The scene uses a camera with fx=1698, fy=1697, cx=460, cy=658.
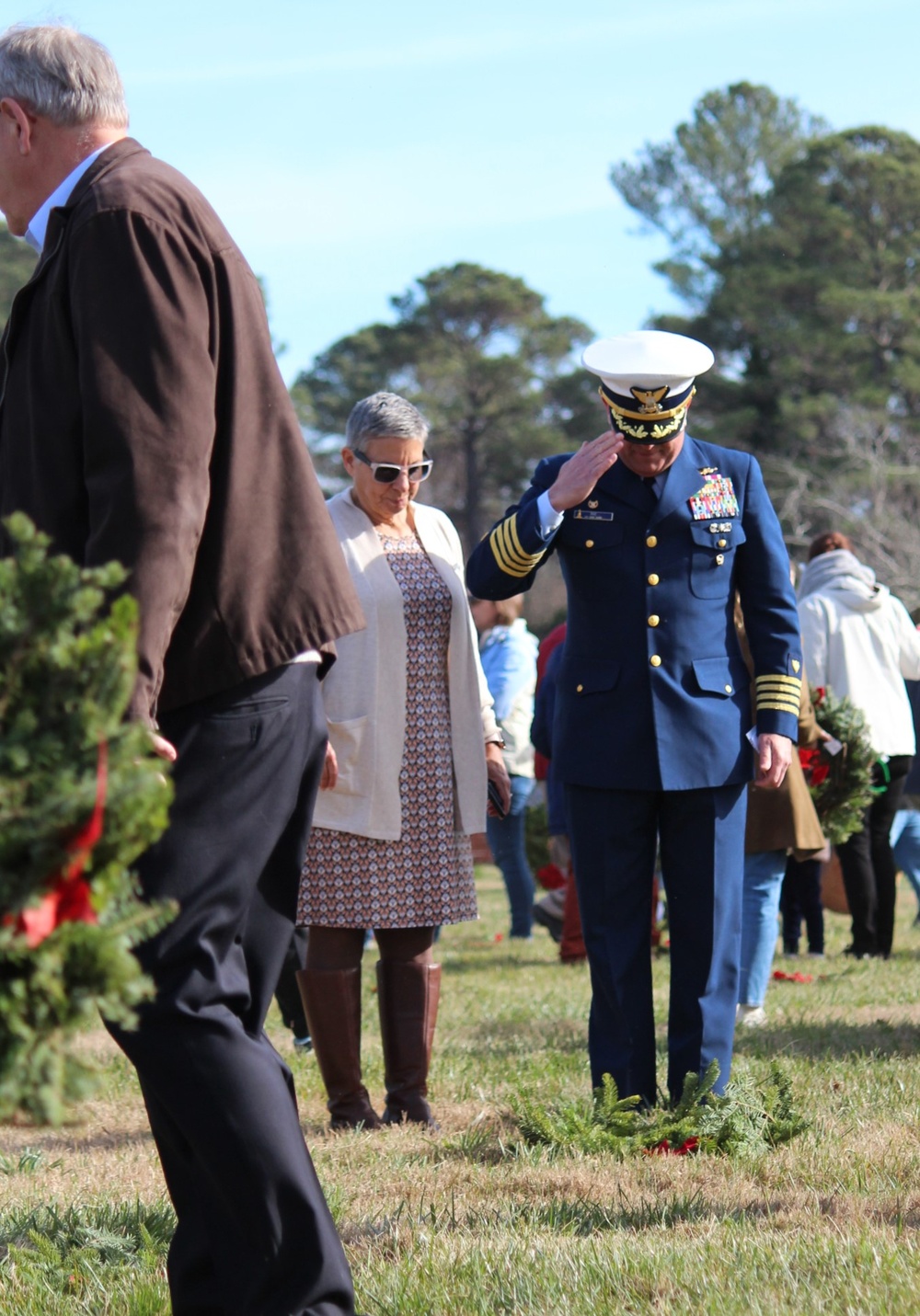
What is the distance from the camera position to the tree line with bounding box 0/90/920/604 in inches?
1437

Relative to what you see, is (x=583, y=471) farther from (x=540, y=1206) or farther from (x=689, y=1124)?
(x=540, y=1206)

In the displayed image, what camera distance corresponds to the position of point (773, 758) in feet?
15.0

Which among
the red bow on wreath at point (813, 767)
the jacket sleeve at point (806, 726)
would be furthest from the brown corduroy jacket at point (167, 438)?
the red bow on wreath at point (813, 767)

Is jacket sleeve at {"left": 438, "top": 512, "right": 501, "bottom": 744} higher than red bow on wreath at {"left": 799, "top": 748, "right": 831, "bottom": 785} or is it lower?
higher

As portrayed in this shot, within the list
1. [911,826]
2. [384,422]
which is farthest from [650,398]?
[911,826]

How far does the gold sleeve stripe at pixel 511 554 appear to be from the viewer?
4.46m

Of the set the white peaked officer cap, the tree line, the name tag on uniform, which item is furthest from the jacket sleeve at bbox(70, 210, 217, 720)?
the tree line

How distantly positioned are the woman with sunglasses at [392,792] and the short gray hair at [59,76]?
7.33 feet

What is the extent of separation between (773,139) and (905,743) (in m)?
40.1

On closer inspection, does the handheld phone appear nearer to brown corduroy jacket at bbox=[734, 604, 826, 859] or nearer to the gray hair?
the gray hair

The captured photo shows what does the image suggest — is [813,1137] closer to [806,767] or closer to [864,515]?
[806,767]

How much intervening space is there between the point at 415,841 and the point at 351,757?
0.32 meters

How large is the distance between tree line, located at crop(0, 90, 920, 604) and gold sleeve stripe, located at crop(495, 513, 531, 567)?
29.5 m

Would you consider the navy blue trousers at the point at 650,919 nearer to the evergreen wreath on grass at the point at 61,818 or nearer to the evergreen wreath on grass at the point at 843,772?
the evergreen wreath on grass at the point at 61,818
